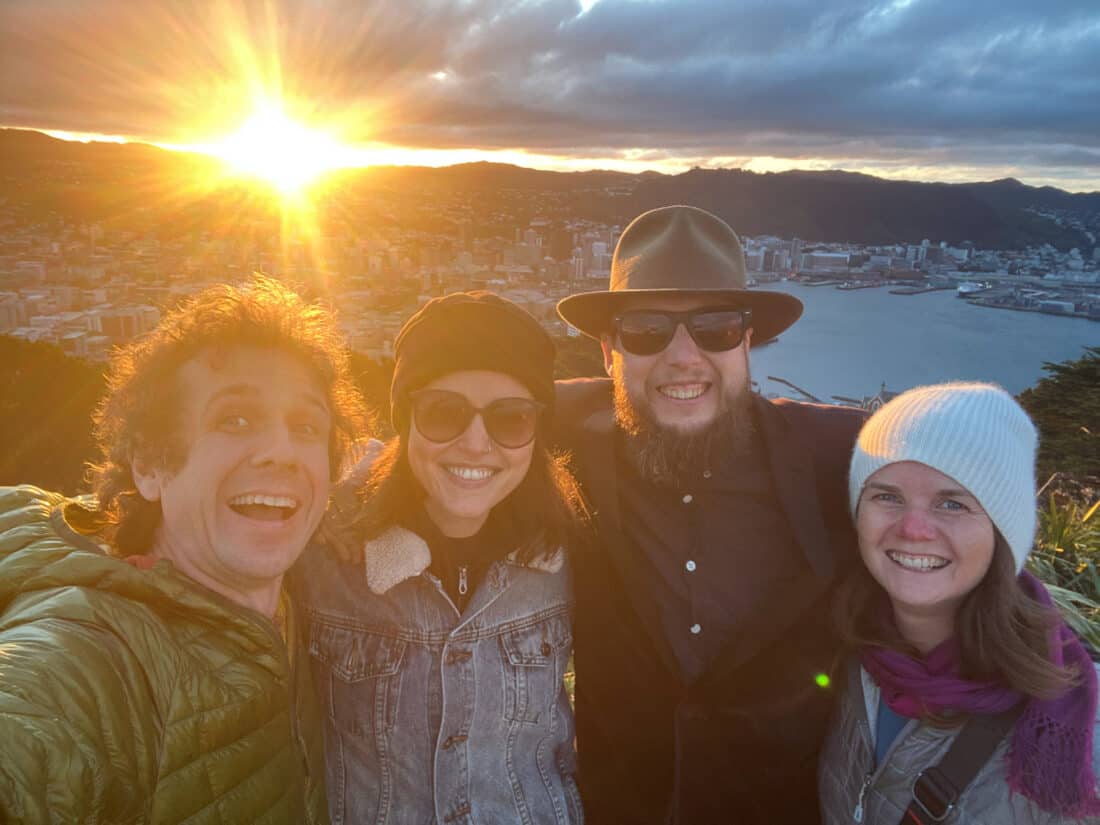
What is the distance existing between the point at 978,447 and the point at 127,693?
2.39 meters

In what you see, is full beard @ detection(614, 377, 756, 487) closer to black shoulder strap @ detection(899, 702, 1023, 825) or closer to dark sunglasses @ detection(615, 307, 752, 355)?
dark sunglasses @ detection(615, 307, 752, 355)

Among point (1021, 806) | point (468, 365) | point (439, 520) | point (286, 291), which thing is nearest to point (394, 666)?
point (439, 520)

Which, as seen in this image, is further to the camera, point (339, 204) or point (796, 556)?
point (339, 204)

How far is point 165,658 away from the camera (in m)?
1.44

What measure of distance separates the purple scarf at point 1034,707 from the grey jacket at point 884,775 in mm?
50

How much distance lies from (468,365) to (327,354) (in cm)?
45

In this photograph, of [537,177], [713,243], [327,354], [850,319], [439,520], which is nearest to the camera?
[327,354]

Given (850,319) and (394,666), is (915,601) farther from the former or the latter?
(850,319)

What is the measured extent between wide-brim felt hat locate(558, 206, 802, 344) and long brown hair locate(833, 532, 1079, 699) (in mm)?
1340

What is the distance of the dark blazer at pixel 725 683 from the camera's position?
240 cm

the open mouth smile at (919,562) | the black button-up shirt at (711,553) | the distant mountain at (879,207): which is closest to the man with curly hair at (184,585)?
the black button-up shirt at (711,553)

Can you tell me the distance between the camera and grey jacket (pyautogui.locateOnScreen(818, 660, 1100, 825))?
1.84 metres

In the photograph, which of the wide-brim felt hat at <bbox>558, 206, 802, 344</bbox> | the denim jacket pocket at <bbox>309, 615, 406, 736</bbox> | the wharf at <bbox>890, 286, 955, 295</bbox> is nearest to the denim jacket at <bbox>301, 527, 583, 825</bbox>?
the denim jacket pocket at <bbox>309, 615, 406, 736</bbox>

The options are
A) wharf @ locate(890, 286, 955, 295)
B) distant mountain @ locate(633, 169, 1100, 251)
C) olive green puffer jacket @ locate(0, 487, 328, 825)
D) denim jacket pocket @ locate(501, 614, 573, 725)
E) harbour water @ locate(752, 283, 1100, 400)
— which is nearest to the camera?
olive green puffer jacket @ locate(0, 487, 328, 825)
